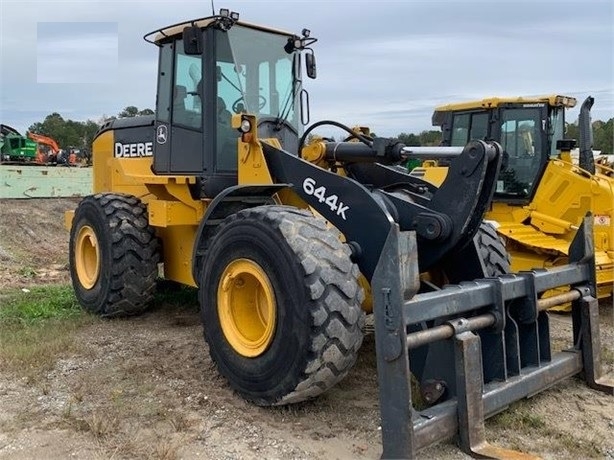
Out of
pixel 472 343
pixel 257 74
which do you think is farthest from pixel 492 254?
pixel 257 74

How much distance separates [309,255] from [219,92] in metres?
2.26

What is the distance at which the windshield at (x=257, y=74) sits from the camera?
17.4ft

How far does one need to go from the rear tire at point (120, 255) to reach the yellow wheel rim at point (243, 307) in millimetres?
1932

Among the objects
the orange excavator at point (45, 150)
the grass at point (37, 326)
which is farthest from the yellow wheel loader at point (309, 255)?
the orange excavator at point (45, 150)

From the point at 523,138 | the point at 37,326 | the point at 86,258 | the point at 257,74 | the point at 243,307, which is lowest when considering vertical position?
the point at 37,326

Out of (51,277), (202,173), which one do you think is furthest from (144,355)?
(51,277)

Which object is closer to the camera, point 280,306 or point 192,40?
point 280,306

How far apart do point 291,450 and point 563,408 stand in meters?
1.72

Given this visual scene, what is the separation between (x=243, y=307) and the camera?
4.14m

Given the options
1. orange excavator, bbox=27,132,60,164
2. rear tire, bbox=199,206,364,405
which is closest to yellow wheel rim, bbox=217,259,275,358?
rear tire, bbox=199,206,364,405

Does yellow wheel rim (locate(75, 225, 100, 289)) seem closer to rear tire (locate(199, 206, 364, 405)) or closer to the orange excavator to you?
rear tire (locate(199, 206, 364, 405))

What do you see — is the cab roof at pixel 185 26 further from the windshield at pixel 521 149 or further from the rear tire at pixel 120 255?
the windshield at pixel 521 149

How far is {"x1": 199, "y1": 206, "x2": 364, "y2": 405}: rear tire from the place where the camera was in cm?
347

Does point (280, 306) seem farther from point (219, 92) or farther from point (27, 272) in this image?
point (27, 272)
